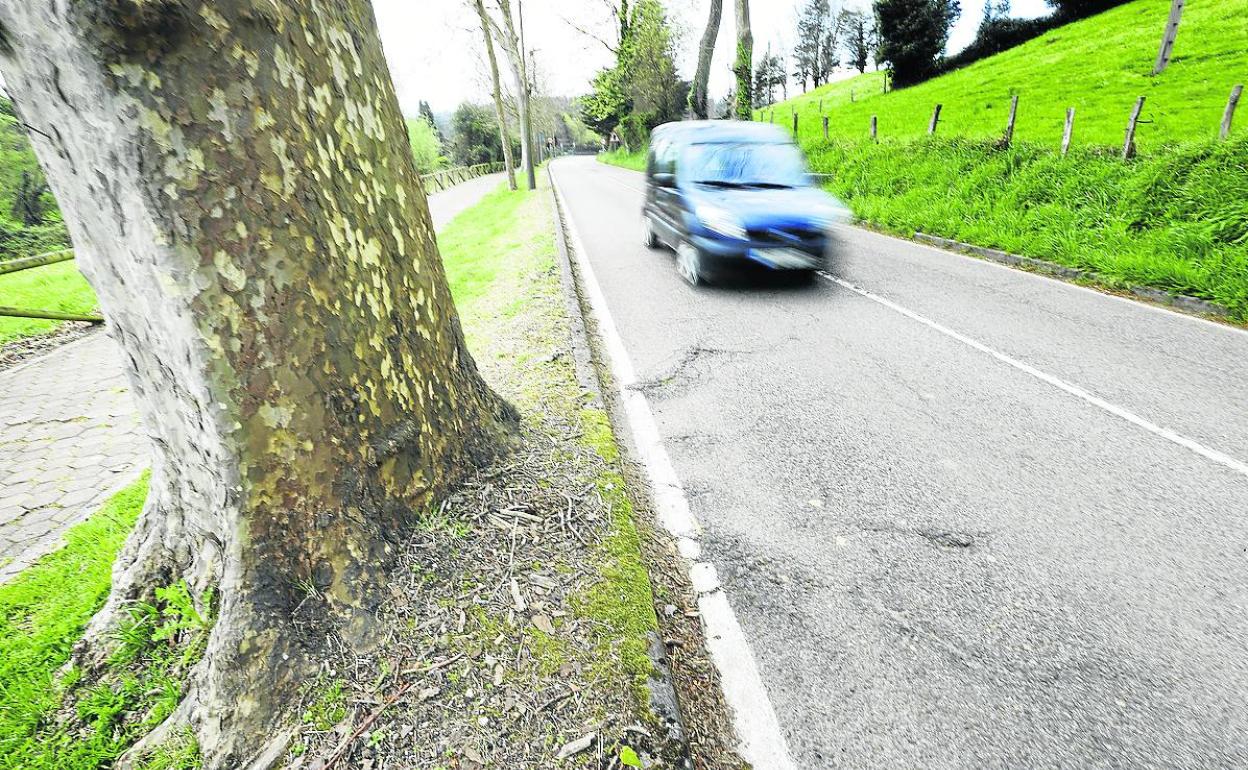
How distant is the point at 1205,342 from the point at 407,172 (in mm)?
7195

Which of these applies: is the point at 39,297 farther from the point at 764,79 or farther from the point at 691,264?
the point at 764,79

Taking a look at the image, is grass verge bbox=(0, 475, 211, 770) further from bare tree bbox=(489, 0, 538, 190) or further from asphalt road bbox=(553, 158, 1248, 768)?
bare tree bbox=(489, 0, 538, 190)

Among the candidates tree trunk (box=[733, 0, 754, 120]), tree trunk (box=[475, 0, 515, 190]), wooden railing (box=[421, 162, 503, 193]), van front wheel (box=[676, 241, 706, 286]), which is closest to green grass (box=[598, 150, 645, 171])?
tree trunk (box=[475, 0, 515, 190])

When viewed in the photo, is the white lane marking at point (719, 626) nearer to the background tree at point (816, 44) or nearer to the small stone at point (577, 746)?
the small stone at point (577, 746)

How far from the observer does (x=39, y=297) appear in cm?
820

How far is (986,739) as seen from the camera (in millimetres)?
2008

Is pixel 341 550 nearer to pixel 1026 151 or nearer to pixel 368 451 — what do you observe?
pixel 368 451

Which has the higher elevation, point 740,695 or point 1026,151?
point 1026,151

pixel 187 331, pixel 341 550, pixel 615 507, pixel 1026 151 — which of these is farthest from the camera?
pixel 1026 151

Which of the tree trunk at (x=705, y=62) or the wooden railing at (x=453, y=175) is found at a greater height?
the tree trunk at (x=705, y=62)

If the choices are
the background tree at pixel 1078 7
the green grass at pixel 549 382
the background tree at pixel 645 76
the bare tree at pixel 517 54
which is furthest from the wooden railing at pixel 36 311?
the background tree at pixel 1078 7

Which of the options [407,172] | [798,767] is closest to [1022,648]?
[798,767]

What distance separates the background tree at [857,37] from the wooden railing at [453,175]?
133 ft

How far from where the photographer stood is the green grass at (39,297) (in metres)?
7.20
